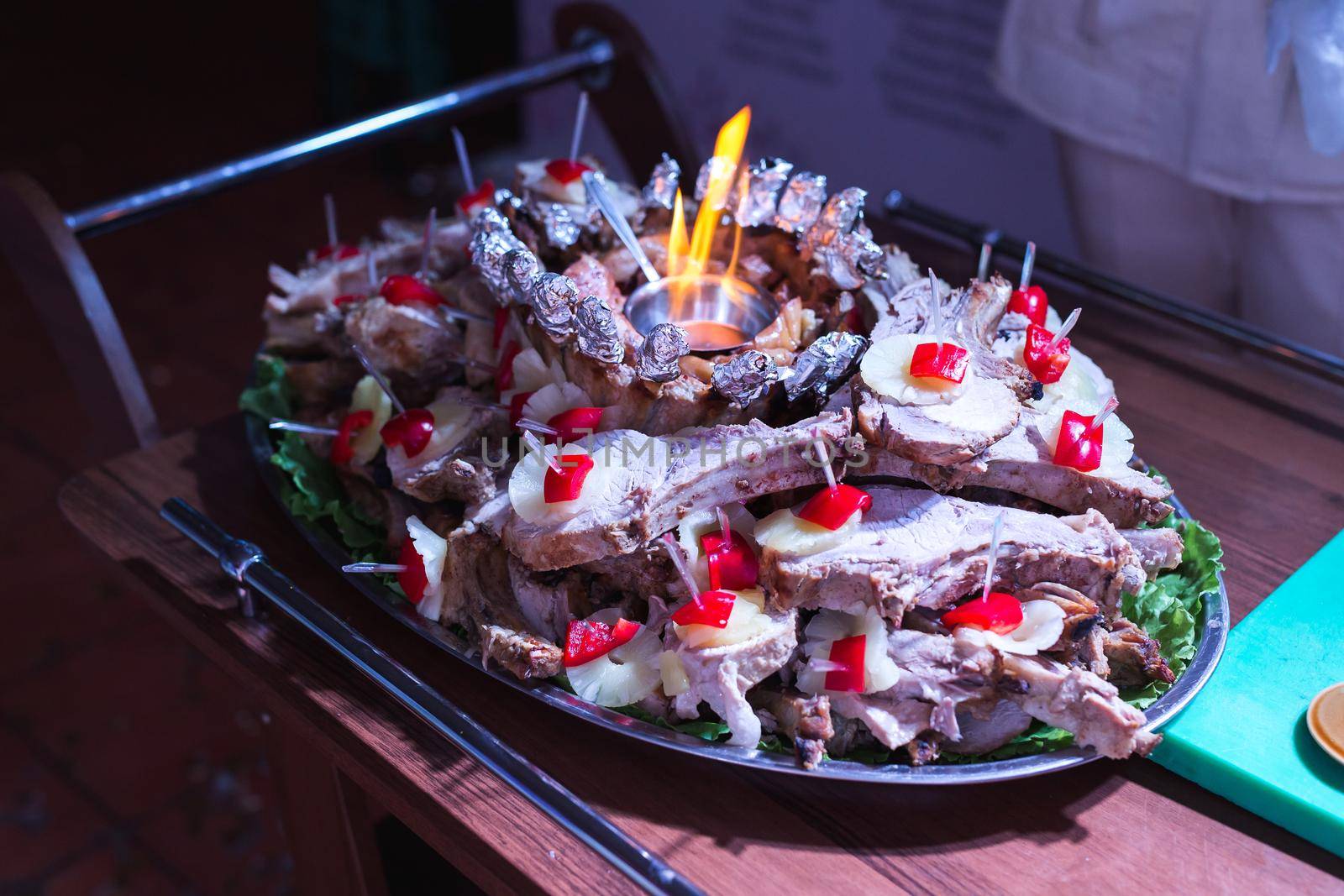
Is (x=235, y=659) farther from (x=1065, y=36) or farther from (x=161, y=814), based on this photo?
(x=1065, y=36)

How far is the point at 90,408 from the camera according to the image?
2.55 m

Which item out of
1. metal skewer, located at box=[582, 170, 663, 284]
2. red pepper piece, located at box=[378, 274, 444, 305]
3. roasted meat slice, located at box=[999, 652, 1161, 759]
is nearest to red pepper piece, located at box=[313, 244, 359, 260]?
red pepper piece, located at box=[378, 274, 444, 305]

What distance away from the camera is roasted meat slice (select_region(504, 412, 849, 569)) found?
5.44 feet

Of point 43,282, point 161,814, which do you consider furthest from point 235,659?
point 161,814

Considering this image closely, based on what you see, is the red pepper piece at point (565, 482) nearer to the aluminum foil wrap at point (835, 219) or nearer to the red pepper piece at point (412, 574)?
the red pepper piece at point (412, 574)

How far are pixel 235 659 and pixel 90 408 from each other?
0.96 m

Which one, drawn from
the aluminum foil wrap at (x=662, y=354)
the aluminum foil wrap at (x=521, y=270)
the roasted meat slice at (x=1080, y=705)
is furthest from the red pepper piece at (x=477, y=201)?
the roasted meat slice at (x=1080, y=705)

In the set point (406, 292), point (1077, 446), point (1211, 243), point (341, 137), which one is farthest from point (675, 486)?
point (1211, 243)

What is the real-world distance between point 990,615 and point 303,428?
49.2 inches

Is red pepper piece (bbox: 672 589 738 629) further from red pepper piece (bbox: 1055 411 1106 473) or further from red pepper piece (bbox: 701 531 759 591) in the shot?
red pepper piece (bbox: 1055 411 1106 473)

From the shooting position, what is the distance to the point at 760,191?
219 cm

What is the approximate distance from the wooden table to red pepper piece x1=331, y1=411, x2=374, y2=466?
172mm

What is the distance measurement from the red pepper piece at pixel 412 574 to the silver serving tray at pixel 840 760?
32mm

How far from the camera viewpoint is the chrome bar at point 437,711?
1.39 meters
